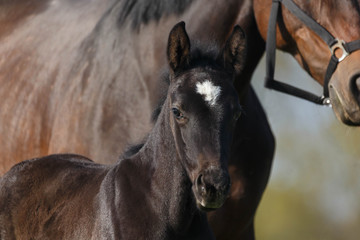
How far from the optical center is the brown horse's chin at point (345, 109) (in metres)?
4.40

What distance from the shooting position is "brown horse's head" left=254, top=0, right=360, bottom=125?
14.5 feet

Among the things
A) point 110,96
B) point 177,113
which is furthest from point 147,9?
point 177,113

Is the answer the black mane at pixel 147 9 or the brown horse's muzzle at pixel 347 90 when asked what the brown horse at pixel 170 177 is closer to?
the brown horse's muzzle at pixel 347 90

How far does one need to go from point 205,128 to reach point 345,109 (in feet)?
2.88

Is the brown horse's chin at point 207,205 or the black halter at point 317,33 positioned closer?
the brown horse's chin at point 207,205

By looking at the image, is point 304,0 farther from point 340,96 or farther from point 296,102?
point 296,102

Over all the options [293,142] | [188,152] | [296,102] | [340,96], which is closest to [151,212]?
[188,152]

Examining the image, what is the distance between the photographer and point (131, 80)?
5.32 meters

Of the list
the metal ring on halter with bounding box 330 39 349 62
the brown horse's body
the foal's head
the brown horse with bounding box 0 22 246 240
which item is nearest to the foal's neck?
the brown horse with bounding box 0 22 246 240

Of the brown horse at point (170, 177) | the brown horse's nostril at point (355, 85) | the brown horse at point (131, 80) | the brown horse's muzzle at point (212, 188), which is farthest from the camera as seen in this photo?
the brown horse at point (131, 80)

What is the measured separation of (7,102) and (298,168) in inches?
579

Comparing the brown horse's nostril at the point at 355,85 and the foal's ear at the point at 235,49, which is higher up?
the foal's ear at the point at 235,49

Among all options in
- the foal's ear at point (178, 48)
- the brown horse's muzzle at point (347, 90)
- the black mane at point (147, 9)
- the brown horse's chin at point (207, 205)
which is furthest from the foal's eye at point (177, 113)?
the black mane at point (147, 9)

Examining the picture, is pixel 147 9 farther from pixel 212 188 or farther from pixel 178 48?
pixel 212 188
